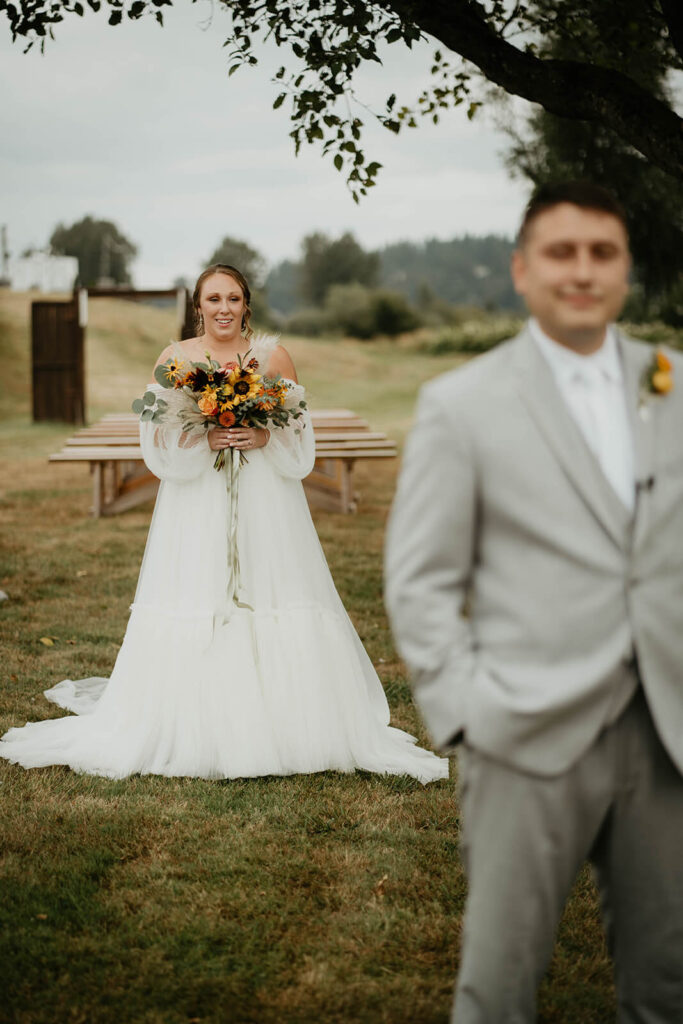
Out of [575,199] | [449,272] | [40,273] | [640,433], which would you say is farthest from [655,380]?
[449,272]

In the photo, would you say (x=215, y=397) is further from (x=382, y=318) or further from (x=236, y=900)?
(x=382, y=318)

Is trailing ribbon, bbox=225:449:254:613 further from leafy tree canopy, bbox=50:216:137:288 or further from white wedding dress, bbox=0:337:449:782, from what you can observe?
leafy tree canopy, bbox=50:216:137:288

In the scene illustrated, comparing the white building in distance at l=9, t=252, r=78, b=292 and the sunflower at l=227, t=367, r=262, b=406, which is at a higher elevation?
the white building in distance at l=9, t=252, r=78, b=292

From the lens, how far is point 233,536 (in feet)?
17.4

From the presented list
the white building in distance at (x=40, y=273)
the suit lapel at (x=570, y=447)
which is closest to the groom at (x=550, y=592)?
the suit lapel at (x=570, y=447)

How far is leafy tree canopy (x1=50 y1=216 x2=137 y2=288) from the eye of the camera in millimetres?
105562

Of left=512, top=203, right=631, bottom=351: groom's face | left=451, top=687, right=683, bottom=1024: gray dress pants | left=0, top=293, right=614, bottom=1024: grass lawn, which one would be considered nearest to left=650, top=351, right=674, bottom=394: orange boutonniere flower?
left=512, top=203, right=631, bottom=351: groom's face

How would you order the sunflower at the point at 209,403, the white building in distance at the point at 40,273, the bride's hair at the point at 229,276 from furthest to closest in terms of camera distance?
the white building in distance at the point at 40,273 < the bride's hair at the point at 229,276 < the sunflower at the point at 209,403

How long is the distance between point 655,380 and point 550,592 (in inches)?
21.2

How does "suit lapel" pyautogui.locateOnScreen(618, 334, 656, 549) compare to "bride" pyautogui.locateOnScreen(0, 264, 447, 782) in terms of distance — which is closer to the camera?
"suit lapel" pyautogui.locateOnScreen(618, 334, 656, 549)

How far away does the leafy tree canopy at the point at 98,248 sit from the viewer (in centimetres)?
10556

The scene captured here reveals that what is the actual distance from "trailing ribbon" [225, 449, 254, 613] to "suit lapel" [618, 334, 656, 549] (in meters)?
3.27

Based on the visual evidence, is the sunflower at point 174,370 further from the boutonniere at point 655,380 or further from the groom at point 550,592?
the boutonniere at point 655,380

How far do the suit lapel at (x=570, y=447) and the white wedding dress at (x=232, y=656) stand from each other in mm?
3277
